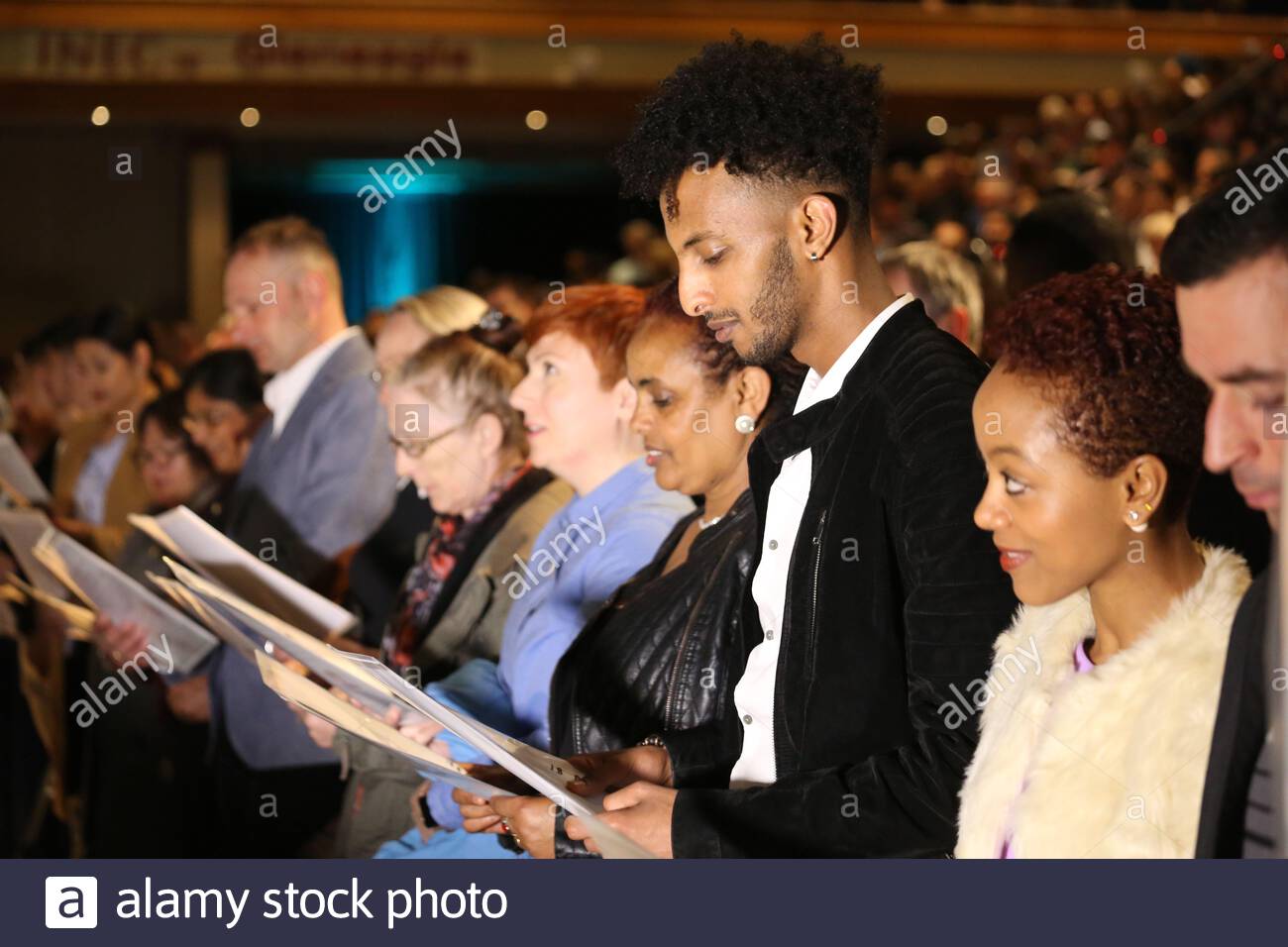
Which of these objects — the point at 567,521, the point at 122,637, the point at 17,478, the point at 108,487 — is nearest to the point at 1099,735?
the point at 567,521

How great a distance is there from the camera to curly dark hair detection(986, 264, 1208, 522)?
123cm

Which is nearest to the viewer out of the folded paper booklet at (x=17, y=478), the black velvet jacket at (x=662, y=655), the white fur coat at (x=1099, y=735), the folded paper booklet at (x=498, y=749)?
the white fur coat at (x=1099, y=735)

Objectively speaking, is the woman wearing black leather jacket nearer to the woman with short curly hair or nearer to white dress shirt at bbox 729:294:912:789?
white dress shirt at bbox 729:294:912:789

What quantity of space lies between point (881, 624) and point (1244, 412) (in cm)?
47

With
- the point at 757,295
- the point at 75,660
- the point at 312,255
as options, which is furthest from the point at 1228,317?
the point at 75,660

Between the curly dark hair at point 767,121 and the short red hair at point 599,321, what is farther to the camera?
the short red hair at point 599,321

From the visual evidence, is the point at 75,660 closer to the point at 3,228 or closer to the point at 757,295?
the point at 757,295

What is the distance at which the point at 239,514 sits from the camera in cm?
319

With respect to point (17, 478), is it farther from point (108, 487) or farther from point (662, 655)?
point (662, 655)

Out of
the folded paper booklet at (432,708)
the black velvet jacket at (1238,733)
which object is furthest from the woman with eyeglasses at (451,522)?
the black velvet jacket at (1238,733)

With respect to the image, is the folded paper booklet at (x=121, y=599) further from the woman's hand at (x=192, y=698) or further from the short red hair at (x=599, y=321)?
the short red hair at (x=599, y=321)

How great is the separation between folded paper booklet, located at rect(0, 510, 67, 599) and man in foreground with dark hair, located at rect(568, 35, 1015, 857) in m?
1.65

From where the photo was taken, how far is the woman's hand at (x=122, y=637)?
2.87m

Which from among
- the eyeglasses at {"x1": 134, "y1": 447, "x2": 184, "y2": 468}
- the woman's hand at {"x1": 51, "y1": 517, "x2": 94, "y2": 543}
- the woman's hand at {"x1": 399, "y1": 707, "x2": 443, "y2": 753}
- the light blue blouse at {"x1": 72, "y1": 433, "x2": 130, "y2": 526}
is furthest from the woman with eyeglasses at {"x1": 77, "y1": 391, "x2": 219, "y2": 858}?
the woman's hand at {"x1": 399, "y1": 707, "x2": 443, "y2": 753}
